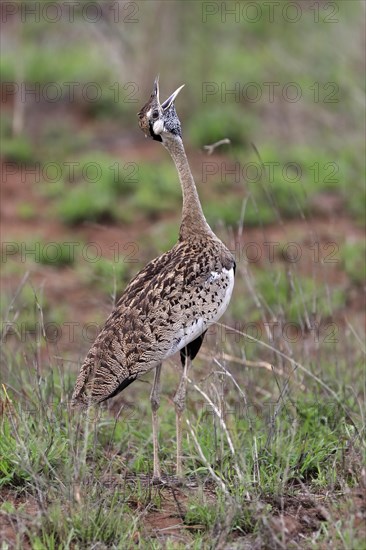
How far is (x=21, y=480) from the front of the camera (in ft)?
14.6

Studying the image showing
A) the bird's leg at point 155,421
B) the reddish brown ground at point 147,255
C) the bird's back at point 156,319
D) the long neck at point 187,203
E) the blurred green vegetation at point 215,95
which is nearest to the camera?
the reddish brown ground at point 147,255

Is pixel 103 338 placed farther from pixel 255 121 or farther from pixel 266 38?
pixel 266 38

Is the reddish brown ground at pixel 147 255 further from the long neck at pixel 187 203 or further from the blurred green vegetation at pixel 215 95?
the long neck at pixel 187 203

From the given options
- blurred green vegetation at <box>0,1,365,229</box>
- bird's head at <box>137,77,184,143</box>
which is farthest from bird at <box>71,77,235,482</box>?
blurred green vegetation at <box>0,1,365,229</box>

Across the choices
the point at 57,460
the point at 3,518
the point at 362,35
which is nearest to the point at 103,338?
the point at 57,460

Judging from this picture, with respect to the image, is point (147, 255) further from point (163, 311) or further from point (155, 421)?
point (163, 311)

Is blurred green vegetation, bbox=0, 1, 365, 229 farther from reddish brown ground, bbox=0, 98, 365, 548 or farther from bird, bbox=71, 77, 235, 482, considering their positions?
bird, bbox=71, 77, 235, 482

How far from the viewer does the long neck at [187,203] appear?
479 cm

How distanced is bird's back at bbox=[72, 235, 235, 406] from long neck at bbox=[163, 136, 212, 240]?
0.14 metres

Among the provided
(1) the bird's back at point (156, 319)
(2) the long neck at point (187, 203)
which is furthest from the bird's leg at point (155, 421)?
(2) the long neck at point (187, 203)

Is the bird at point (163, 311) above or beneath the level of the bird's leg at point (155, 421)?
above

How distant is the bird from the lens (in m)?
4.43

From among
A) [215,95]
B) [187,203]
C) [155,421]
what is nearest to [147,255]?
[187,203]

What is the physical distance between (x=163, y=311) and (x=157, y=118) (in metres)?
0.86
